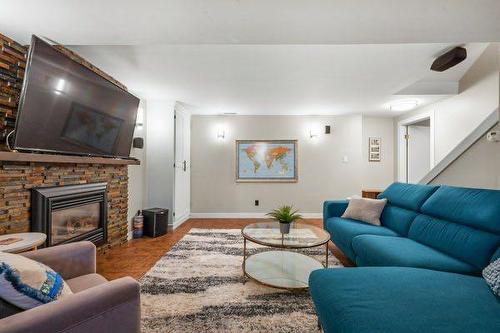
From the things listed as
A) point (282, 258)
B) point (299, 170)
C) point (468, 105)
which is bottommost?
point (282, 258)

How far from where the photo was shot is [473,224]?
1.72 metres

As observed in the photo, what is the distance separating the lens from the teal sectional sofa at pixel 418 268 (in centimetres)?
99

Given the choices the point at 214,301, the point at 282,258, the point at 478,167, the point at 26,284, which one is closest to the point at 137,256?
the point at 214,301

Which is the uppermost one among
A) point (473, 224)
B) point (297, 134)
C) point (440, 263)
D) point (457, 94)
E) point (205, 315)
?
point (457, 94)

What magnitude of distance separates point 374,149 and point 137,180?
465 centimetres

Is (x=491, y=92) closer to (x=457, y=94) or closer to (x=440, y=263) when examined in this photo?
(x=457, y=94)

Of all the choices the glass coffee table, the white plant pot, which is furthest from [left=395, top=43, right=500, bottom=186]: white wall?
the white plant pot

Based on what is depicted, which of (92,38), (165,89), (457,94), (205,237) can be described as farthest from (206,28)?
(457,94)

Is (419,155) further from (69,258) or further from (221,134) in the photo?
(69,258)

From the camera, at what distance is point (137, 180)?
3619mm

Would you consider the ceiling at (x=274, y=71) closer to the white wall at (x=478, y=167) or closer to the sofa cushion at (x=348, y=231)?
the white wall at (x=478, y=167)

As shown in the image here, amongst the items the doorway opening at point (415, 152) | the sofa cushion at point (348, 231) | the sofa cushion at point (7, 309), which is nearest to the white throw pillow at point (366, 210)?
the sofa cushion at point (348, 231)

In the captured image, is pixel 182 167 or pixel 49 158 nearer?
pixel 49 158

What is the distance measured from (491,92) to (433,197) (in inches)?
66.7
